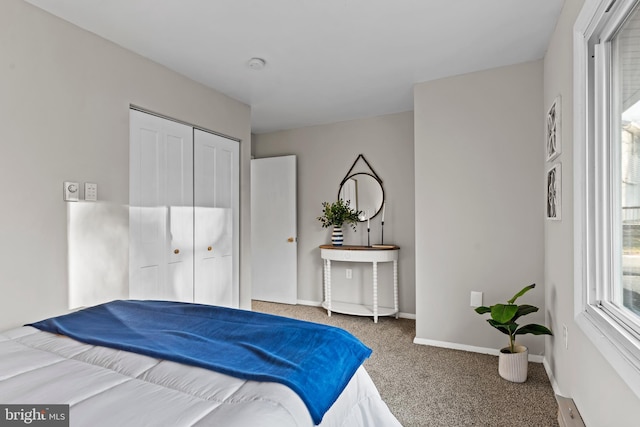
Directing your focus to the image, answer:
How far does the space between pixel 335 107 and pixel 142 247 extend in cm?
251

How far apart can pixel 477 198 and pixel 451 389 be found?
1.57 metres

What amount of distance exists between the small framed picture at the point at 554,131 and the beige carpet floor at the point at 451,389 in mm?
1580

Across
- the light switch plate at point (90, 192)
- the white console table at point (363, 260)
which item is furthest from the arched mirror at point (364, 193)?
the light switch plate at point (90, 192)

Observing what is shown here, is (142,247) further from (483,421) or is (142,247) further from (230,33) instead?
(483,421)

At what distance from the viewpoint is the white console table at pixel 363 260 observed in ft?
13.1

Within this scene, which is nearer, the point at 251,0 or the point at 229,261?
the point at 251,0

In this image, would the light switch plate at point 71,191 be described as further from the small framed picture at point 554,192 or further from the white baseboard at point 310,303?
the white baseboard at point 310,303

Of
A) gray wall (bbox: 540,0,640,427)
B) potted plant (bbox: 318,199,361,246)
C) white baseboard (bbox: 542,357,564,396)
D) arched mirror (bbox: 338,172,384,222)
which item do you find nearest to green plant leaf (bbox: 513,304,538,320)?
gray wall (bbox: 540,0,640,427)

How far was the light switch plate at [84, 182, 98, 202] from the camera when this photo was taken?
2.35 meters

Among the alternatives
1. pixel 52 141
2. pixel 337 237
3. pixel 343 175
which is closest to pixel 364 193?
pixel 343 175

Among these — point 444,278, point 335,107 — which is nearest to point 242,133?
point 335,107

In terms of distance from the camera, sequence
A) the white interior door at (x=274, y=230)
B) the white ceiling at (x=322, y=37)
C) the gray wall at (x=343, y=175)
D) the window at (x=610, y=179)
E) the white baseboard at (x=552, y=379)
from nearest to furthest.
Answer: the window at (x=610, y=179), the white ceiling at (x=322, y=37), the white baseboard at (x=552, y=379), the gray wall at (x=343, y=175), the white interior door at (x=274, y=230)

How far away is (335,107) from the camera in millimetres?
4078

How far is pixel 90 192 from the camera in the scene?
238 centimetres
